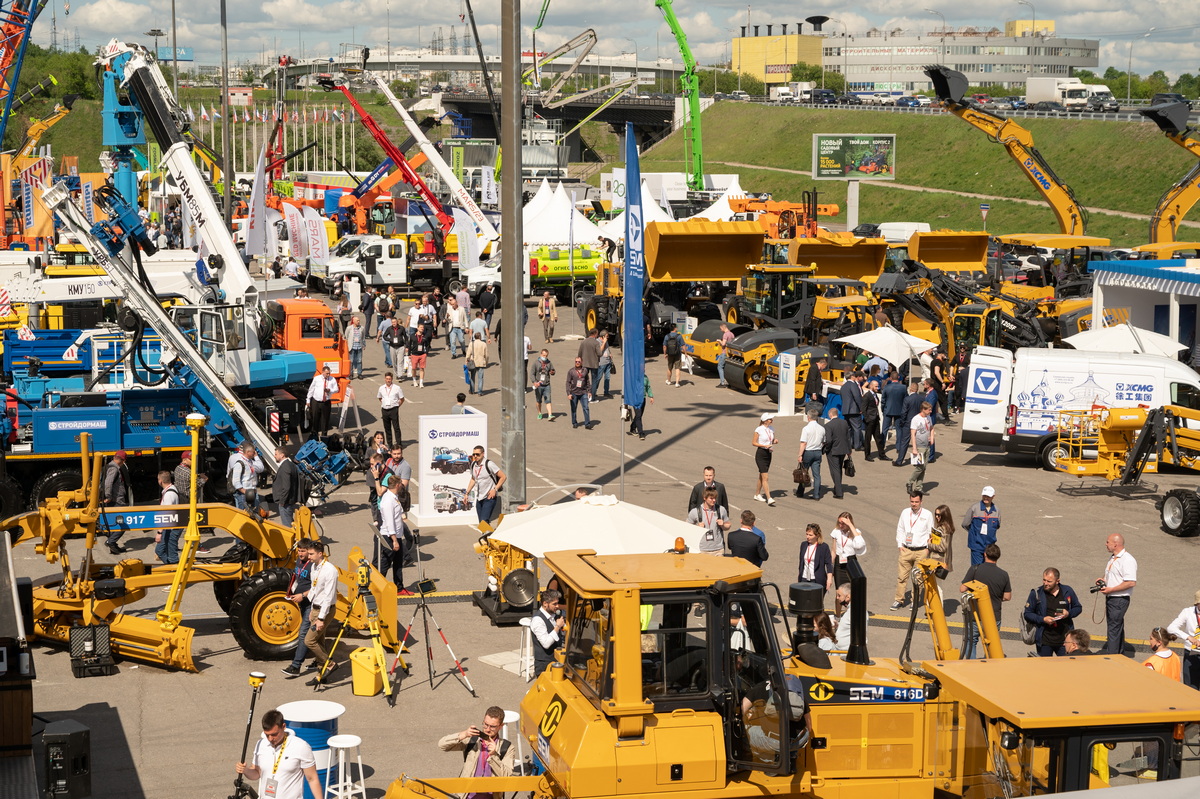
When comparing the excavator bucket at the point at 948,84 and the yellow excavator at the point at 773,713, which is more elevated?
the excavator bucket at the point at 948,84

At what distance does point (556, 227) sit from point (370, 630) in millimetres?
28793

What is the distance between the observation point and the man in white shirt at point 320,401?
71.1 feet

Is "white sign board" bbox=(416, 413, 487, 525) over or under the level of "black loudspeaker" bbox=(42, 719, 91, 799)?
over

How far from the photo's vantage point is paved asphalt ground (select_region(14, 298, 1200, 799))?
36.1 ft

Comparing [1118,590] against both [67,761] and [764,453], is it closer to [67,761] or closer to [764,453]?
[764,453]

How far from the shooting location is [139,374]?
1956 centimetres

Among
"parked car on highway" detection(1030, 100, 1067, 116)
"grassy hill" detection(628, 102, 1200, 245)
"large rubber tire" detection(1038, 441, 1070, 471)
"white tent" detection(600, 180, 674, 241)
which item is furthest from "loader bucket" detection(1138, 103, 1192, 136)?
"parked car on highway" detection(1030, 100, 1067, 116)

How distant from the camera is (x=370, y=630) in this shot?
41.2ft

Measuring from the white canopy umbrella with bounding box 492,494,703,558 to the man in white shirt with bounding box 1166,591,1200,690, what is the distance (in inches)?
184

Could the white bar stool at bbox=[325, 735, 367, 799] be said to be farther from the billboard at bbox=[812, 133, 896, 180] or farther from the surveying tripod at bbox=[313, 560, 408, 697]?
the billboard at bbox=[812, 133, 896, 180]

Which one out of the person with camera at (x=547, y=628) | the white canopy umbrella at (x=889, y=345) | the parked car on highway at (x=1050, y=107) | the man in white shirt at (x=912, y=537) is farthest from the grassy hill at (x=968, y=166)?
the person with camera at (x=547, y=628)

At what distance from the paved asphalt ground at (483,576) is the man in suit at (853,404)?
747mm

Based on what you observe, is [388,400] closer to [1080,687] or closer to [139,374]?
[139,374]

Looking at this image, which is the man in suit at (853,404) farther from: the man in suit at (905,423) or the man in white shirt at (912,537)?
the man in white shirt at (912,537)
